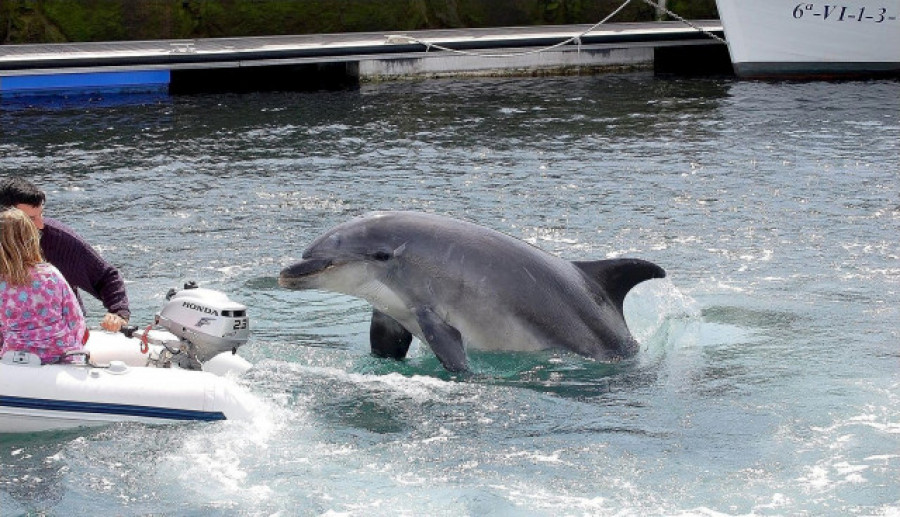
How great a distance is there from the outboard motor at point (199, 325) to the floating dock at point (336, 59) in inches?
693

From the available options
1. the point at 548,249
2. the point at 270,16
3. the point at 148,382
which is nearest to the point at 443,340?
the point at 148,382

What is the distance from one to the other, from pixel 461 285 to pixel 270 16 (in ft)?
73.6

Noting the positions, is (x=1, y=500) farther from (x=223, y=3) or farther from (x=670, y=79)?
(x=223, y=3)

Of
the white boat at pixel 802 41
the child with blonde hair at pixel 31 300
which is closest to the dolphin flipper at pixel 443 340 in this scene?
the child with blonde hair at pixel 31 300

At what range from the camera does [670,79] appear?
92.3 ft

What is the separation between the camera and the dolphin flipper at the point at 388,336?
10.6m

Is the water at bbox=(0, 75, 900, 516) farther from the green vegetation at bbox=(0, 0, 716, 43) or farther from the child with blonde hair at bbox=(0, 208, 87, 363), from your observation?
the green vegetation at bbox=(0, 0, 716, 43)

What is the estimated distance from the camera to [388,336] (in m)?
10.7

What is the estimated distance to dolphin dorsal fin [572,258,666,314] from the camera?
10523mm

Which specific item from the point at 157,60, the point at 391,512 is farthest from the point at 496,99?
the point at 391,512

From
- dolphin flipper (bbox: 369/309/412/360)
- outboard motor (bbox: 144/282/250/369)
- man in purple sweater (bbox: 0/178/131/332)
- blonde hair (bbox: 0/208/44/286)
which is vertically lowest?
dolphin flipper (bbox: 369/309/412/360)

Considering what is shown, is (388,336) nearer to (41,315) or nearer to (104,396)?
(104,396)

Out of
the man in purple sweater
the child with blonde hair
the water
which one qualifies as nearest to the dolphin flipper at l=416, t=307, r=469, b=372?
the water

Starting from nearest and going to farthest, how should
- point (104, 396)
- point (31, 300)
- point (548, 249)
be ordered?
point (31, 300)
point (104, 396)
point (548, 249)
